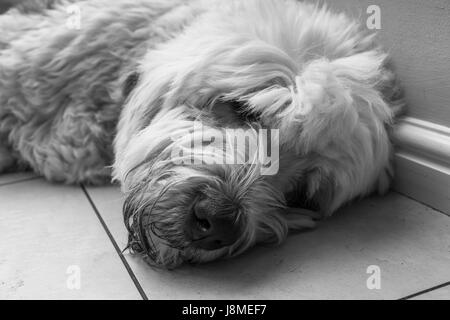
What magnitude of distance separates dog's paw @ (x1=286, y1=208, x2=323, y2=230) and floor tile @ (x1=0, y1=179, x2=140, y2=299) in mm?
522

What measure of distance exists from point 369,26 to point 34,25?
50.6 inches

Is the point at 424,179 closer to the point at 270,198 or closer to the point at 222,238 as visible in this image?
the point at 270,198

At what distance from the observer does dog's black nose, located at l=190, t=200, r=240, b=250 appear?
1289 mm

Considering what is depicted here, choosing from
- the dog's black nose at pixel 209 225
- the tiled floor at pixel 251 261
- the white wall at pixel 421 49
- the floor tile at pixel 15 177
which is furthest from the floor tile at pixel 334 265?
the floor tile at pixel 15 177

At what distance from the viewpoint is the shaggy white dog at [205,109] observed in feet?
4.53

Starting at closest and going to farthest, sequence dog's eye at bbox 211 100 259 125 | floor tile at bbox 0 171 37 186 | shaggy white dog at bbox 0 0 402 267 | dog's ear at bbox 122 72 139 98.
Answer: shaggy white dog at bbox 0 0 402 267, dog's eye at bbox 211 100 259 125, dog's ear at bbox 122 72 139 98, floor tile at bbox 0 171 37 186

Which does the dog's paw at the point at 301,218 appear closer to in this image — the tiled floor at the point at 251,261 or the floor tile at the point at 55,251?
the tiled floor at the point at 251,261

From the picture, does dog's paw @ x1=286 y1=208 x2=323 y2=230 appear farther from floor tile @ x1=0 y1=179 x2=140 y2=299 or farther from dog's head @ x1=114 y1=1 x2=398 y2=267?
floor tile @ x1=0 y1=179 x2=140 y2=299

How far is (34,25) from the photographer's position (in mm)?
2105

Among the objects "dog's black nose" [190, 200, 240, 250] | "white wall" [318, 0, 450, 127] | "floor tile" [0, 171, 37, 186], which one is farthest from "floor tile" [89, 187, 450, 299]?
"floor tile" [0, 171, 37, 186]

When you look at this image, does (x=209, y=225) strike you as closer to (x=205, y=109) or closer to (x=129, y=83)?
(x=205, y=109)

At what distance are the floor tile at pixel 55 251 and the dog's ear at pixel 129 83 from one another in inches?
16.0

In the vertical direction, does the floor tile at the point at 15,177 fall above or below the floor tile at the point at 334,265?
below
